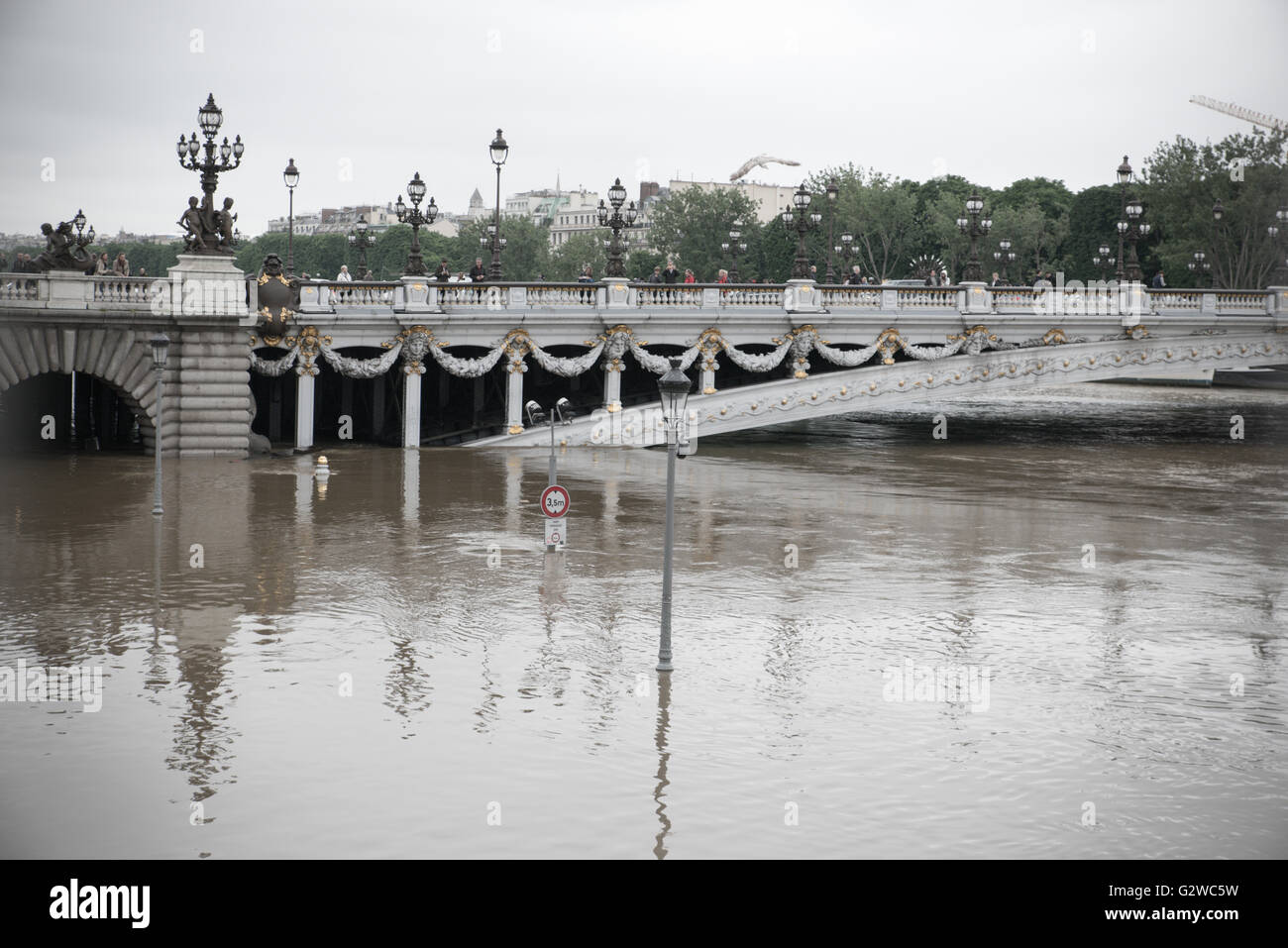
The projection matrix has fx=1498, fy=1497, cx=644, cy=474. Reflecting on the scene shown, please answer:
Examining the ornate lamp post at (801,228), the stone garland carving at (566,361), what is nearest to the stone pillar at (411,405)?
the stone garland carving at (566,361)

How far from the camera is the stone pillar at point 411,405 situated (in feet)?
141

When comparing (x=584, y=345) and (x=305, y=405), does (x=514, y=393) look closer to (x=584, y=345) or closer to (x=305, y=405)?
(x=584, y=345)

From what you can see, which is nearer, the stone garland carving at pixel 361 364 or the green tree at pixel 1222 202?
the stone garland carving at pixel 361 364

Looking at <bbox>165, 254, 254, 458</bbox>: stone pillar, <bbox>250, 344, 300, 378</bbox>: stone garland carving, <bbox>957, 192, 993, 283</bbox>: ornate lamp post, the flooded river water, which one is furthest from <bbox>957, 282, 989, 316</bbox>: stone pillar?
<bbox>165, 254, 254, 458</bbox>: stone pillar

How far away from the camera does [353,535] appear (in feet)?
91.0

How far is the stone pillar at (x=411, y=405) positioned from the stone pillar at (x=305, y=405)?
8.75 ft

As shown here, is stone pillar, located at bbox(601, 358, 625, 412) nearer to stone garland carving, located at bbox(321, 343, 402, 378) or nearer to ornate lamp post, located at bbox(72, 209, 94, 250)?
stone garland carving, located at bbox(321, 343, 402, 378)

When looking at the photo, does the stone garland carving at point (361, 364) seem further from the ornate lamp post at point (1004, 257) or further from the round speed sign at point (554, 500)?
the ornate lamp post at point (1004, 257)

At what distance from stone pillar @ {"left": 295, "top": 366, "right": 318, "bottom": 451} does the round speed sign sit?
Answer: 60.2ft

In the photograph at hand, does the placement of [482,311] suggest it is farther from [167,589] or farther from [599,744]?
[599,744]
